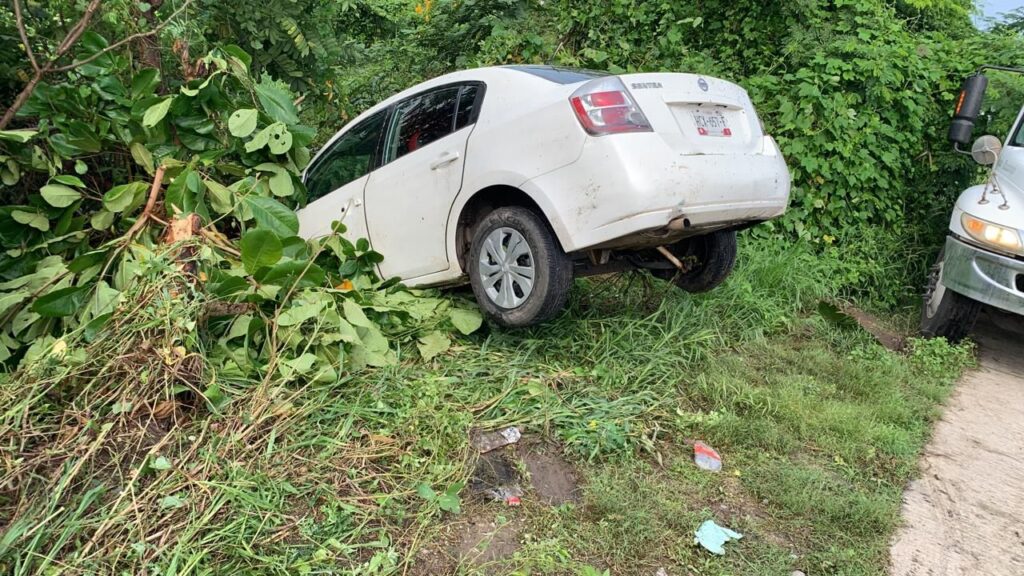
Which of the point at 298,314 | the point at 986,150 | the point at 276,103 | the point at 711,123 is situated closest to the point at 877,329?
the point at 986,150

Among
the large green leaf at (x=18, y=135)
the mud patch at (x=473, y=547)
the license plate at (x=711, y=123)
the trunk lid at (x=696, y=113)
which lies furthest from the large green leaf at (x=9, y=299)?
the license plate at (x=711, y=123)

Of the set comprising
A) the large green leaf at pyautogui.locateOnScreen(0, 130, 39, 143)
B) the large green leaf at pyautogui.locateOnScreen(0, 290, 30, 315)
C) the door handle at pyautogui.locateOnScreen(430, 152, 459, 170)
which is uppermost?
the large green leaf at pyautogui.locateOnScreen(0, 130, 39, 143)

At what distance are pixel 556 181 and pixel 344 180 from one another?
203cm

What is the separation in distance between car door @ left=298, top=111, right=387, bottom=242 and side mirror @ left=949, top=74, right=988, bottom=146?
4027 millimetres

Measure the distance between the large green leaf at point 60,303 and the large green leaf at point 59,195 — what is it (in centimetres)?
67

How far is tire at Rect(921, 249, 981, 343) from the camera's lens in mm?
5105

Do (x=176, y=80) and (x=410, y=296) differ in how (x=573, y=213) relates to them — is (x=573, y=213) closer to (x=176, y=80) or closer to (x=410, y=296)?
(x=410, y=296)

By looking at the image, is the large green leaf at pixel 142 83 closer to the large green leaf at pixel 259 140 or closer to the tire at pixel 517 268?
the large green leaf at pixel 259 140

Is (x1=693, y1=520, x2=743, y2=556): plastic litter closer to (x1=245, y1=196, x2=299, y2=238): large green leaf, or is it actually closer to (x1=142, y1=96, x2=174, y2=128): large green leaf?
(x1=245, y1=196, x2=299, y2=238): large green leaf

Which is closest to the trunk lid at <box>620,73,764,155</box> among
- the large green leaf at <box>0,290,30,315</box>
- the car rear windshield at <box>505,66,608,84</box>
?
the car rear windshield at <box>505,66,608,84</box>

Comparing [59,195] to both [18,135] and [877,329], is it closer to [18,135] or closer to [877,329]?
[18,135]

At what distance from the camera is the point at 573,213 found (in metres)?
3.51

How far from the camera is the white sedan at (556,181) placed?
3451 mm

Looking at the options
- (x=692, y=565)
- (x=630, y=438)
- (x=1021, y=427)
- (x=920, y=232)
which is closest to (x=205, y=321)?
(x=630, y=438)
